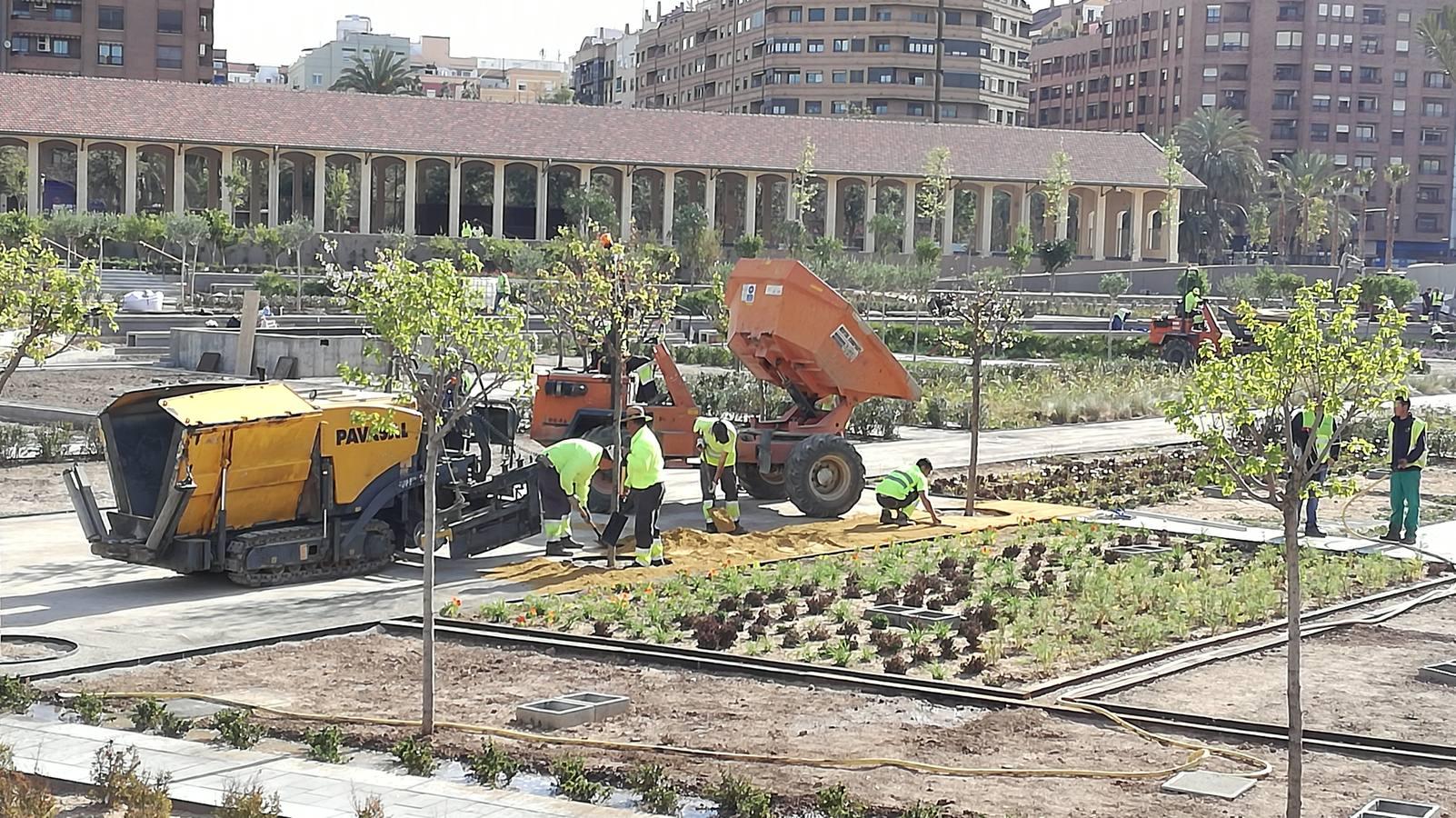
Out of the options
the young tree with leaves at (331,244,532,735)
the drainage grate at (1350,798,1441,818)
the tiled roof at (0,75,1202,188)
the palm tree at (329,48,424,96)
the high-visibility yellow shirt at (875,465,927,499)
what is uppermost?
the palm tree at (329,48,424,96)

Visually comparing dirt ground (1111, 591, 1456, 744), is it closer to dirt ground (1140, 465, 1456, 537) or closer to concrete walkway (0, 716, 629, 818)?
concrete walkway (0, 716, 629, 818)

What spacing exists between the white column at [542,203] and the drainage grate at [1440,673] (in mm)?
68175

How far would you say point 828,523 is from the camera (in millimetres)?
20344

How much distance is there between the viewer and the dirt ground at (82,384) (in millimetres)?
32000

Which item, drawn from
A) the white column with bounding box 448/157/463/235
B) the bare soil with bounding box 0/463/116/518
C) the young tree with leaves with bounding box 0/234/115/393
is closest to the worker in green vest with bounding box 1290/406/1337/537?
the young tree with leaves with bounding box 0/234/115/393

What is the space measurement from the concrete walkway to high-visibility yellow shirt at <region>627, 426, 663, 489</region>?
6448 mm

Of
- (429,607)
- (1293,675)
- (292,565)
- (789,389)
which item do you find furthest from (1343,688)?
(789,389)

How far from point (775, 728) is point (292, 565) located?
6293mm

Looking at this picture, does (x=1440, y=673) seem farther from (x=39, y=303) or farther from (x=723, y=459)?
(x=39, y=303)

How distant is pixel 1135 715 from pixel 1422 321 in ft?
189

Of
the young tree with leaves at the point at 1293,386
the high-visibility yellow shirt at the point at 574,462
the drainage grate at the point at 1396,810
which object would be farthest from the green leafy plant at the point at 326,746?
the high-visibility yellow shirt at the point at 574,462

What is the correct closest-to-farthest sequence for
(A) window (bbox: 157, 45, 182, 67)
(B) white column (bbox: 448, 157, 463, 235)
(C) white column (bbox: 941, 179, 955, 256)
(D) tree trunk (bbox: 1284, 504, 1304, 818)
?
(D) tree trunk (bbox: 1284, 504, 1304, 818) → (B) white column (bbox: 448, 157, 463, 235) → (C) white column (bbox: 941, 179, 955, 256) → (A) window (bbox: 157, 45, 182, 67)

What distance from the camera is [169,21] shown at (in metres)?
113

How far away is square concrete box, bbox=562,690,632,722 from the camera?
11461 mm
